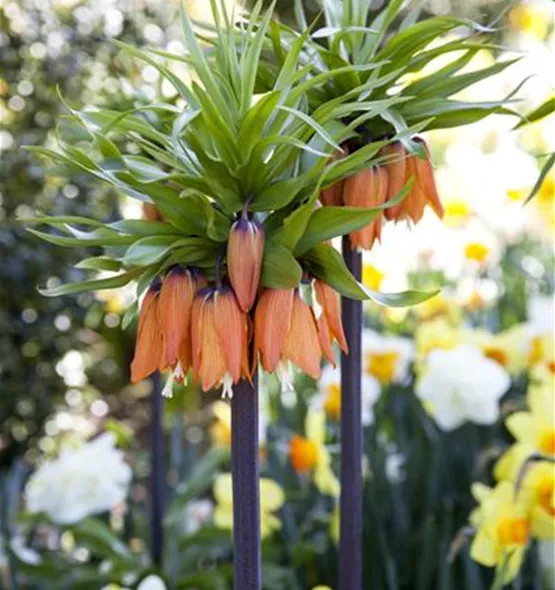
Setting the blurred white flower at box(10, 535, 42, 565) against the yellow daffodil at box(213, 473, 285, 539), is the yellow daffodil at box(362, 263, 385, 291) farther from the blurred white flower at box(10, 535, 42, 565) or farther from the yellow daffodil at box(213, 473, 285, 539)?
the blurred white flower at box(10, 535, 42, 565)

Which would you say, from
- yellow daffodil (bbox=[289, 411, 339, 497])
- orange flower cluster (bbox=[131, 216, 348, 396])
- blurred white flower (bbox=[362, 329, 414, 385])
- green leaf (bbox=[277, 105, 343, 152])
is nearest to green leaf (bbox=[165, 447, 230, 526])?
yellow daffodil (bbox=[289, 411, 339, 497])

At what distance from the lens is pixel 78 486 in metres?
1.73

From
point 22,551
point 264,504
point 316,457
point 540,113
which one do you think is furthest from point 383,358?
point 540,113

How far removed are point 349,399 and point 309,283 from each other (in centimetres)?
21

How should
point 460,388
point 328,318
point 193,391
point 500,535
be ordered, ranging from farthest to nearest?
point 193,391, point 460,388, point 500,535, point 328,318

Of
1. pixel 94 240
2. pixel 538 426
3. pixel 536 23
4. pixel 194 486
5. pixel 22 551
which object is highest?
pixel 536 23

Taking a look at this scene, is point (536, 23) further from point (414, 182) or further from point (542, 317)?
point (414, 182)

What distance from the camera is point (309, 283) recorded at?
0.80 metres

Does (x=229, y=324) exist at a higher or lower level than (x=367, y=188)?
lower

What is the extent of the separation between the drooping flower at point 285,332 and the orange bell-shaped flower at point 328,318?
20 millimetres

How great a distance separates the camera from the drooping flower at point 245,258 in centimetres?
74

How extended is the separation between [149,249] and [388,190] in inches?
10.1

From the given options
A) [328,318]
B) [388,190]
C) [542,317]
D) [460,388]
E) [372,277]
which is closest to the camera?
[328,318]

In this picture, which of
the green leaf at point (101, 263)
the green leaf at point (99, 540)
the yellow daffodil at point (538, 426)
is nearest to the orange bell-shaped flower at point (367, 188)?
the green leaf at point (101, 263)
